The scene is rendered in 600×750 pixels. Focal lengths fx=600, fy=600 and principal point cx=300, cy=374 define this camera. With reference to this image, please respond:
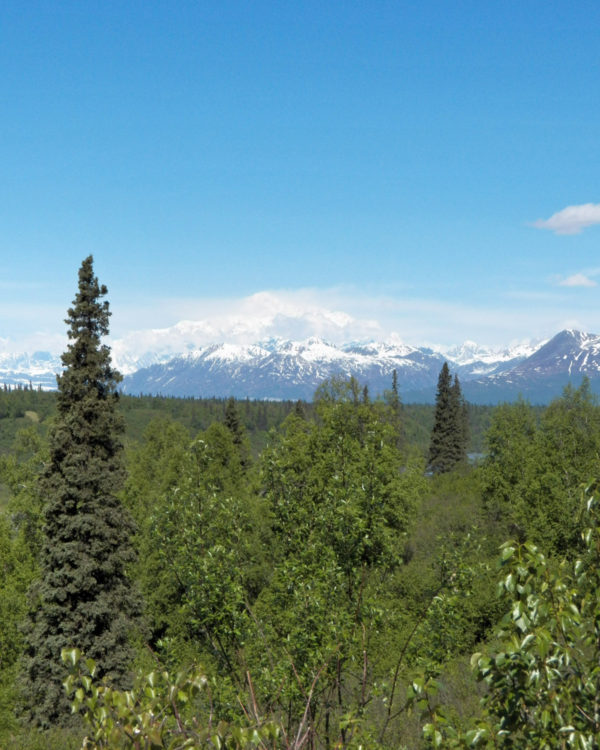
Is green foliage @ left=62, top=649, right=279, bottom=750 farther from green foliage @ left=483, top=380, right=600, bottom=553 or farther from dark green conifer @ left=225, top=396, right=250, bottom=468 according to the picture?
dark green conifer @ left=225, top=396, right=250, bottom=468

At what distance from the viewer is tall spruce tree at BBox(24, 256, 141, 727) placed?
2445cm

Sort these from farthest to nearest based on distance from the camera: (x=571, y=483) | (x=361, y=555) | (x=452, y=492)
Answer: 1. (x=452, y=492)
2. (x=571, y=483)
3. (x=361, y=555)

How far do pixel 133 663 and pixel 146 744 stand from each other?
80.0 feet

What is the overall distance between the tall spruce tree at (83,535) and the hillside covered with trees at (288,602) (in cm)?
9

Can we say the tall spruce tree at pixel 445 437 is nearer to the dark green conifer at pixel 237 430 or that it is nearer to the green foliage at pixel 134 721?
the dark green conifer at pixel 237 430

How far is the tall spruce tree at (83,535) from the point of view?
24.5m

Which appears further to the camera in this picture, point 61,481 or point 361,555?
point 61,481

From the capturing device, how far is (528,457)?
44.0 metres

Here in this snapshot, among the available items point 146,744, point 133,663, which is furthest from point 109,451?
point 146,744

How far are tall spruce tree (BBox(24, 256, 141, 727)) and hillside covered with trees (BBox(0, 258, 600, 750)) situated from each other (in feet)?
0.30

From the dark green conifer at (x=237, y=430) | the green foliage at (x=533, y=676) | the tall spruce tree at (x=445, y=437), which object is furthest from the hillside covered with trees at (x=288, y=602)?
the tall spruce tree at (x=445, y=437)

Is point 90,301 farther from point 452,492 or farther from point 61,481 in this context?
point 452,492

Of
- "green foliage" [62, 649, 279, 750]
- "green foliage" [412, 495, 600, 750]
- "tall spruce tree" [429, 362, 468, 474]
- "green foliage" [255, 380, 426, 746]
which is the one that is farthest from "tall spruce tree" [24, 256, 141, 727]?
"tall spruce tree" [429, 362, 468, 474]

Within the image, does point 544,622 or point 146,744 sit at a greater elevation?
point 544,622
